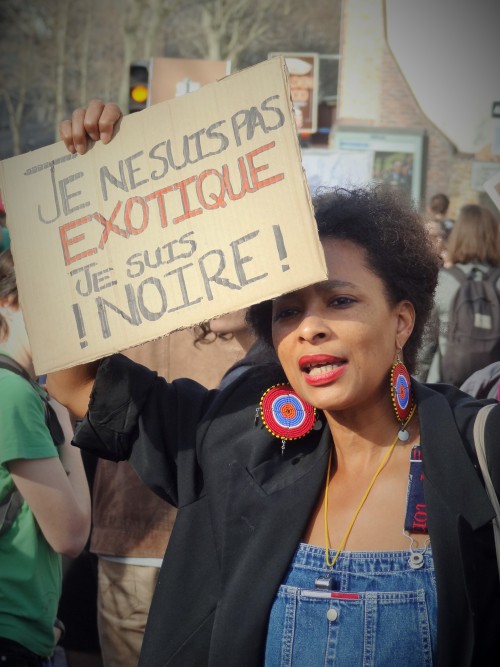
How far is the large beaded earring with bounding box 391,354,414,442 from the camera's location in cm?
211

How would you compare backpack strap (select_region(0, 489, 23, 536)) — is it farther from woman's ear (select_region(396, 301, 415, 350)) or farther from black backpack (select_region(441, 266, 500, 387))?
black backpack (select_region(441, 266, 500, 387))

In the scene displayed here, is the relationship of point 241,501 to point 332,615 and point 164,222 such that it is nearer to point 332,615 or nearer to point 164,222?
point 332,615

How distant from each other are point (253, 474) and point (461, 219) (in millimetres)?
3391

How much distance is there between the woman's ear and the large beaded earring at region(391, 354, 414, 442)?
0.05 meters

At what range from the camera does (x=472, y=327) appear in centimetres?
484

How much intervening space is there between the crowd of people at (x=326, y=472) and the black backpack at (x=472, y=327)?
2411mm

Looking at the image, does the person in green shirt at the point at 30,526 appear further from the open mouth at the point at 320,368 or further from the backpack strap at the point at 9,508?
the open mouth at the point at 320,368

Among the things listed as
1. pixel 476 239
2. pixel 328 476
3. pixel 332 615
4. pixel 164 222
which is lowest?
pixel 332 615

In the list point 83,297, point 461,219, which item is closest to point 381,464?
point 83,297

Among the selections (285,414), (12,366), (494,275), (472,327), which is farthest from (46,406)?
(494,275)

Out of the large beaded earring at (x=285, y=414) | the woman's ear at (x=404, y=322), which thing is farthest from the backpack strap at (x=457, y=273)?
the large beaded earring at (x=285, y=414)

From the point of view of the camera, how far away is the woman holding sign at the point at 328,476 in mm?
1888

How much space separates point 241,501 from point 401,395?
47 centimetres

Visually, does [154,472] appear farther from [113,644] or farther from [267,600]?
[113,644]
